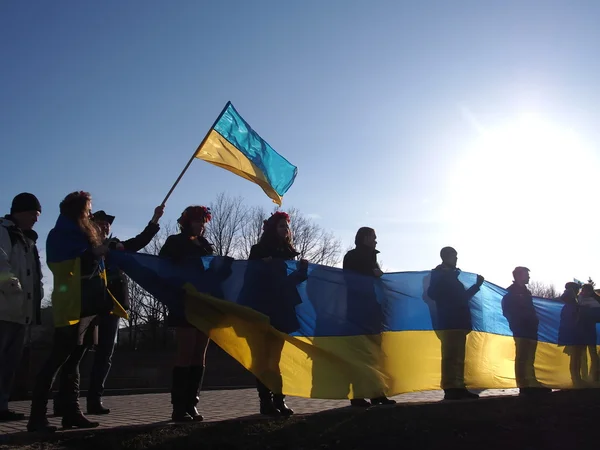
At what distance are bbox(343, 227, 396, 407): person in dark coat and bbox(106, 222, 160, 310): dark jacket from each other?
229 cm

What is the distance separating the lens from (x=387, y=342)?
6.91 meters

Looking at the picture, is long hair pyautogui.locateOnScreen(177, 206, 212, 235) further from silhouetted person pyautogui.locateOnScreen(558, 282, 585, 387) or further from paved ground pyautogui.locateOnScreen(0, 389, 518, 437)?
silhouetted person pyautogui.locateOnScreen(558, 282, 585, 387)

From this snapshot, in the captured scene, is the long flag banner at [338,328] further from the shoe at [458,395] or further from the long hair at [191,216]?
the long hair at [191,216]

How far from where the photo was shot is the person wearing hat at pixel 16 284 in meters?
5.19

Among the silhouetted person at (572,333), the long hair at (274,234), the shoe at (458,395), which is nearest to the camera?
the long hair at (274,234)

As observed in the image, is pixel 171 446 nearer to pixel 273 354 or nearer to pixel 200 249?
pixel 273 354

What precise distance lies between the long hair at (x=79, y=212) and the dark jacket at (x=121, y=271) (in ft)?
2.12

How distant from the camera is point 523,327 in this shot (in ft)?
28.8

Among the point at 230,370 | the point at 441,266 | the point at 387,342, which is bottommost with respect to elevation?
the point at 230,370

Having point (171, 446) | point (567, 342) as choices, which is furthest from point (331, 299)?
point (567, 342)

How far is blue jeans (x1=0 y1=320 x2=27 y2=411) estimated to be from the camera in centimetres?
525

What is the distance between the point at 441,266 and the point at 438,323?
0.77 metres

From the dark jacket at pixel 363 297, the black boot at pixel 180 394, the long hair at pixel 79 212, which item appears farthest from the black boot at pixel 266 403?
the long hair at pixel 79 212

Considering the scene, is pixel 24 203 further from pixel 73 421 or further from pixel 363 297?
pixel 363 297
